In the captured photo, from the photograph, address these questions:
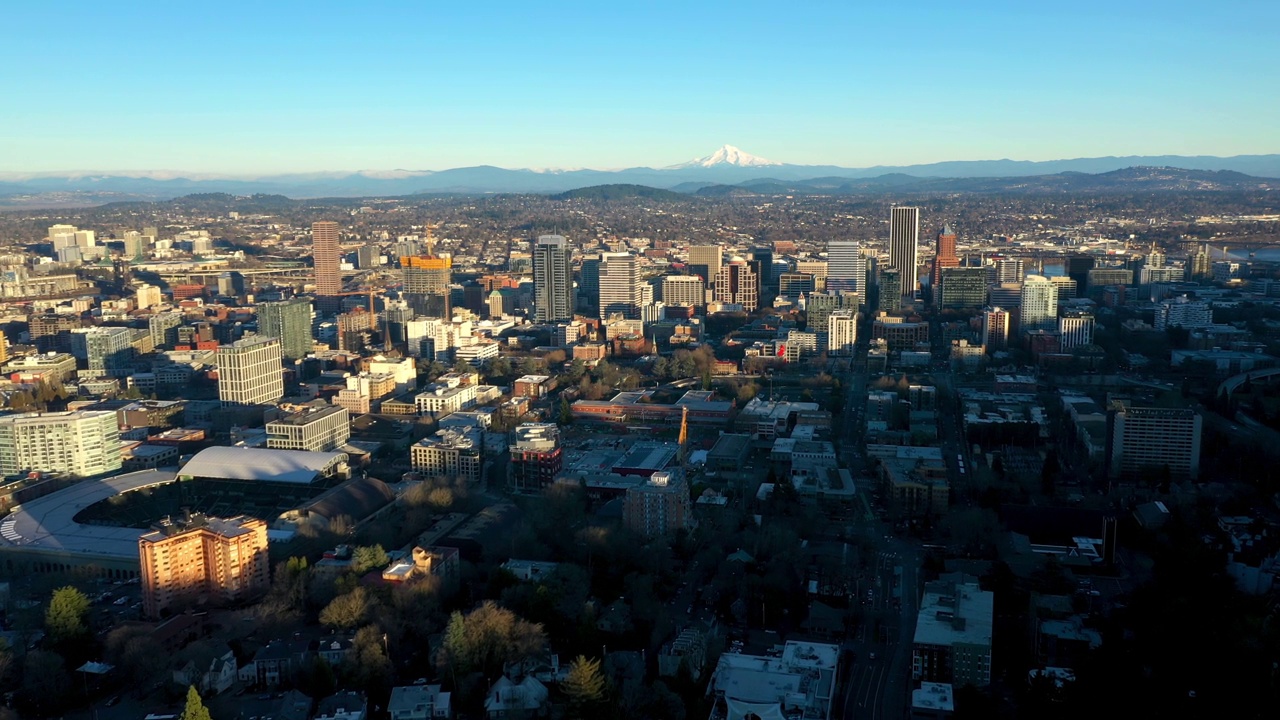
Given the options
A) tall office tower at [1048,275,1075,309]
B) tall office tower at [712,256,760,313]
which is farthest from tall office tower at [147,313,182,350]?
tall office tower at [1048,275,1075,309]

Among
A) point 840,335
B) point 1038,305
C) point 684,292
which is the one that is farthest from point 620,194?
point 840,335

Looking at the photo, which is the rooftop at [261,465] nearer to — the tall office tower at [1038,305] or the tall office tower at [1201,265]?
the tall office tower at [1038,305]

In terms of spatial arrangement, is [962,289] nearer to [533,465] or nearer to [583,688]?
[533,465]

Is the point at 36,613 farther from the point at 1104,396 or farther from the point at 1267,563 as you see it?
the point at 1104,396

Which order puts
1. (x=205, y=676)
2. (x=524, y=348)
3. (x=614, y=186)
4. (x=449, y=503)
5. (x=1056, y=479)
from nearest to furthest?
(x=205, y=676) → (x=449, y=503) → (x=1056, y=479) → (x=524, y=348) → (x=614, y=186)

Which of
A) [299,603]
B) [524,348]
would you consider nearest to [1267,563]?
[299,603]

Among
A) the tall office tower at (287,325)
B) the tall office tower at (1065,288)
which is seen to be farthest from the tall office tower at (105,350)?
the tall office tower at (1065,288)
